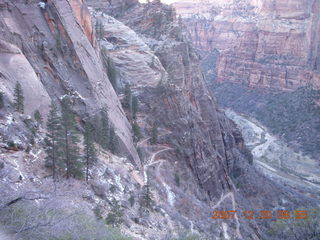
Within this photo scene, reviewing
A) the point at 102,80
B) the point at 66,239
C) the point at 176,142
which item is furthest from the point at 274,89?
the point at 66,239

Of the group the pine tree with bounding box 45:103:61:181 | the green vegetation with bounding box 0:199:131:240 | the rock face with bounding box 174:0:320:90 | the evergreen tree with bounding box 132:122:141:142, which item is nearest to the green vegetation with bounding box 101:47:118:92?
the evergreen tree with bounding box 132:122:141:142

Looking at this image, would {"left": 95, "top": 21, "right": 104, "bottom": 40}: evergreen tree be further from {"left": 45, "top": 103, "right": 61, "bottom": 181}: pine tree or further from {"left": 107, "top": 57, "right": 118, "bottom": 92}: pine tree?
{"left": 45, "top": 103, "right": 61, "bottom": 181}: pine tree

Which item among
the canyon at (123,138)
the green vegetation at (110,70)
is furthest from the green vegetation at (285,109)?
the green vegetation at (110,70)

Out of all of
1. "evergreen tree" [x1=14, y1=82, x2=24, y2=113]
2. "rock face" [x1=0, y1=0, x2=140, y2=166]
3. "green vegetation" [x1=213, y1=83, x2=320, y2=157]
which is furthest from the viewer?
"green vegetation" [x1=213, y1=83, x2=320, y2=157]

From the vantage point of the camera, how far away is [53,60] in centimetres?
2412

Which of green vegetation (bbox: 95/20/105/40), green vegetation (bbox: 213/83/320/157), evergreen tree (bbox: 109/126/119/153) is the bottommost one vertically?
green vegetation (bbox: 213/83/320/157)

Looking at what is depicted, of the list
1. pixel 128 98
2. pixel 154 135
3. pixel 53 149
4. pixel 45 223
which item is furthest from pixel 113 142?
pixel 45 223

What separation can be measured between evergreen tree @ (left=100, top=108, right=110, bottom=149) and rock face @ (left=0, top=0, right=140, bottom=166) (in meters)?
0.89

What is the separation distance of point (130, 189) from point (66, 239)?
39.2ft

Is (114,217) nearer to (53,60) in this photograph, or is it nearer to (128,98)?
(53,60)
